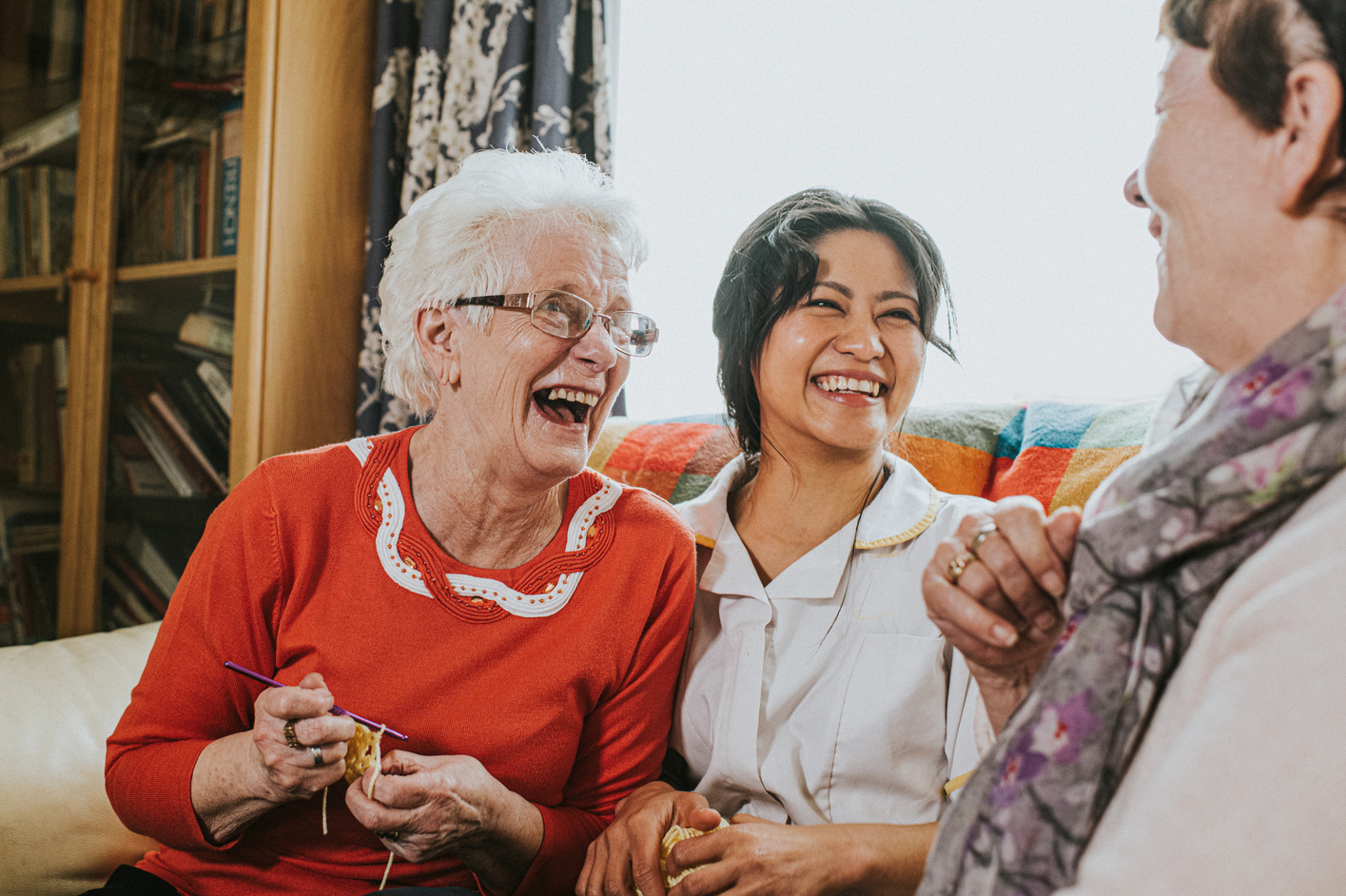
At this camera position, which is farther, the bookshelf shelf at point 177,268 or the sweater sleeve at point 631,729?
the bookshelf shelf at point 177,268

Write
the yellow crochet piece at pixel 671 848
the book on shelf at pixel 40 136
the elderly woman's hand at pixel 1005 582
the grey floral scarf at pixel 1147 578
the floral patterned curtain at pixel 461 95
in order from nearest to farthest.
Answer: the grey floral scarf at pixel 1147 578 < the elderly woman's hand at pixel 1005 582 < the yellow crochet piece at pixel 671 848 < the floral patterned curtain at pixel 461 95 < the book on shelf at pixel 40 136

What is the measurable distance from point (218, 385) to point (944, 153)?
1.76 meters

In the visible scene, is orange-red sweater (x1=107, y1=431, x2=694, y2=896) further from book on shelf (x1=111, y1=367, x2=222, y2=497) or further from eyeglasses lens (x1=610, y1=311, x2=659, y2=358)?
book on shelf (x1=111, y1=367, x2=222, y2=497)

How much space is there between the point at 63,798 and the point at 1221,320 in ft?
4.90

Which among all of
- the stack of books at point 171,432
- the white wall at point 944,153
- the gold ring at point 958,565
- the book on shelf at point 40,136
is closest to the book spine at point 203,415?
the stack of books at point 171,432

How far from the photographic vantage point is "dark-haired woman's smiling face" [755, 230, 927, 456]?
1.28m

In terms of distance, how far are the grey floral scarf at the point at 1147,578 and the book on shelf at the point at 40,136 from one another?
106 inches

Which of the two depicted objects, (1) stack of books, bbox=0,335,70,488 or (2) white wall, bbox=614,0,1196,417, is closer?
(2) white wall, bbox=614,0,1196,417

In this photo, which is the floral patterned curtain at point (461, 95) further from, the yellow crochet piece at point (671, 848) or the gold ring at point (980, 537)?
the gold ring at point (980, 537)

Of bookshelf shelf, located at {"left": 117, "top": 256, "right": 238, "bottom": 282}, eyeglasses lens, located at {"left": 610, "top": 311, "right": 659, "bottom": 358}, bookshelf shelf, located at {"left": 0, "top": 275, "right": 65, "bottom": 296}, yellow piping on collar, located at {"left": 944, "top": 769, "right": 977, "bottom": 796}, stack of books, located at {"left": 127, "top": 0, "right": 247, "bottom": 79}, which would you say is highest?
stack of books, located at {"left": 127, "top": 0, "right": 247, "bottom": 79}

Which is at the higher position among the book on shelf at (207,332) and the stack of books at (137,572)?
the book on shelf at (207,332)

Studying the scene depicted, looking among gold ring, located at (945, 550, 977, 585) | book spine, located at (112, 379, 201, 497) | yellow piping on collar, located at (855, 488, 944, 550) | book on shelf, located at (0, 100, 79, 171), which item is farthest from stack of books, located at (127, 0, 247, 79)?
gold ring, located at (945, 550, 977, 585)

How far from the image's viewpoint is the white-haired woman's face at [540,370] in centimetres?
122

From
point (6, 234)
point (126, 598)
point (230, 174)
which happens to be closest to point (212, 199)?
point (230, 174)
